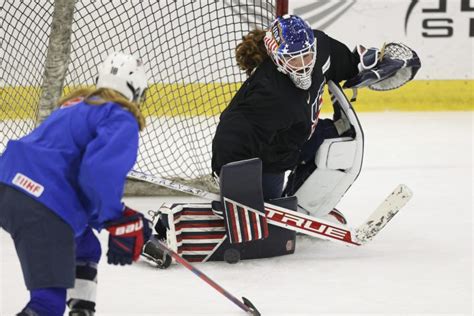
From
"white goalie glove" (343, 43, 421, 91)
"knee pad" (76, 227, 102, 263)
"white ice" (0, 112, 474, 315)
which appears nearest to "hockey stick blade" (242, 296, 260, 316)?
"white ice" (0, 112, 474, 315)

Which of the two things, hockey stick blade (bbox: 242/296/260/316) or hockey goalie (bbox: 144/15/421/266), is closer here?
hockey stick blade (bbox: 242/296/260/316)

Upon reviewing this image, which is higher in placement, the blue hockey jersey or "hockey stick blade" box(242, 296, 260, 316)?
the blue hockey jersey

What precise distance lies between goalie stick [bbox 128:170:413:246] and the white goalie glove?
429mm

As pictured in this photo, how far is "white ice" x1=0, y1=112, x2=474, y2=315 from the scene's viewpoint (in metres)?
3.05

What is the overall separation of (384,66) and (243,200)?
0.80 metres

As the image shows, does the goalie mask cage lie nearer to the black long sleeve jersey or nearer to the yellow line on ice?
the yellow line on ice

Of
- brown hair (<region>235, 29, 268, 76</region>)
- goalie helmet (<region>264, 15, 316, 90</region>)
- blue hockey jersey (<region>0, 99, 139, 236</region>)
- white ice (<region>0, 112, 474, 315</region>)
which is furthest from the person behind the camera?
brown hair (<region>235, 29, 268, 76</region>)

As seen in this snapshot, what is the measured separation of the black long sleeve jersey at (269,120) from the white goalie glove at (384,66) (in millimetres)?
199

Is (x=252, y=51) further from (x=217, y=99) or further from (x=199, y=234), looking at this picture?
(x=217, y=99)

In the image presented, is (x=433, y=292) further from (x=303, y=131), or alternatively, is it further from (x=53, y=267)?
(x=53, y=267)

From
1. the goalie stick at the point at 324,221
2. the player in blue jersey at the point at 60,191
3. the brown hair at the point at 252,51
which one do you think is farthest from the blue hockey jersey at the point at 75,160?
the brown hair at the point at 252,51

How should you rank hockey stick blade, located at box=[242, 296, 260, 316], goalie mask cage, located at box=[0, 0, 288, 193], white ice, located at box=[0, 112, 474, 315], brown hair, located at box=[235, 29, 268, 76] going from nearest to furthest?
hockey stick blade, located at box=[242, 296, 260, 316] < white ice, located at box=[0, 112, 474, 315] < brown hair, located at box=[235, 29, 268, 76] < goalie mask cage, located at box=[0, 0, 288, 193]

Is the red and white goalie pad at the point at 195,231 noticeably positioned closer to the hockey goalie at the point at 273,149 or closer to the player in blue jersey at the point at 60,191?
the hockey goalie at the point at 273,149

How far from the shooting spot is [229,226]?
3.40 meters
